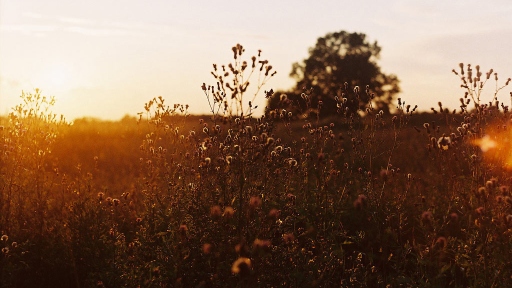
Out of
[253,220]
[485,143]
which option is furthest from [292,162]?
[485,143]

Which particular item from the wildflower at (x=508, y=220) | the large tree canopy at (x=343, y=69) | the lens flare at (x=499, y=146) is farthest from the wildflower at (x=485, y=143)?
the large tree canopy at (x=343, y=69)

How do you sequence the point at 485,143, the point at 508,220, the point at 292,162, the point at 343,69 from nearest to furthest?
1. the point at 508,220
2. the point at 292,162
3. the point at 485,143
4. the point at 343,69

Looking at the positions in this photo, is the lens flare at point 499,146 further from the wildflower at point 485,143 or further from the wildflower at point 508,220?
the wildflower at point 508,220

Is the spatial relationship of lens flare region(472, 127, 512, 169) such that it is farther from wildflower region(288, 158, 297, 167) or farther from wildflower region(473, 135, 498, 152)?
wildflower region(288, 158, 297, 167)

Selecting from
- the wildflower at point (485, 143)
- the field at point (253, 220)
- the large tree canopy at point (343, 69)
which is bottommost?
the field at point (253, 220)

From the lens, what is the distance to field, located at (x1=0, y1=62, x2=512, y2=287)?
440 centimetres

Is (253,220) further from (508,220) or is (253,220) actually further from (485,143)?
(485,143)

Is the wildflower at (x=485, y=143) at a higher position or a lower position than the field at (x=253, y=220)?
higher

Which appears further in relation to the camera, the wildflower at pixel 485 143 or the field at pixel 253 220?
the wildflower at pixel 485 143

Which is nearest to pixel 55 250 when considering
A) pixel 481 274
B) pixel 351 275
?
pixel 351 275

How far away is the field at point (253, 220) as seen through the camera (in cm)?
440

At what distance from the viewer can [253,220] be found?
4820mm

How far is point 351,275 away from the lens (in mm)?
4824

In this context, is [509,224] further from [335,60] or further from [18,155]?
[335,60]
